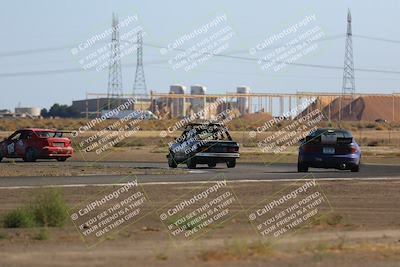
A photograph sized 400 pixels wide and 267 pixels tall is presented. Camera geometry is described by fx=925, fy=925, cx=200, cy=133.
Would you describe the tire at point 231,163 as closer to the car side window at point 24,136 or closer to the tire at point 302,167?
the tire at point 302,167

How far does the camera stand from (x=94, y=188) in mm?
22891

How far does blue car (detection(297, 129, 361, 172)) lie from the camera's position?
31094 millimetres

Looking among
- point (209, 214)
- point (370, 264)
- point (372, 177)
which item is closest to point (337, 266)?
point (370, 264)

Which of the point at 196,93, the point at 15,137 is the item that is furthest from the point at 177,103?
the point at 15,137

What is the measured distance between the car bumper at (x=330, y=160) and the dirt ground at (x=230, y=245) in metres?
12.1

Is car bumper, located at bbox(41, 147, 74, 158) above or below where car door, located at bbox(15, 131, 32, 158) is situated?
below

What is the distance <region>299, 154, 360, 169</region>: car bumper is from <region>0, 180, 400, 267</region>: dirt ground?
39.6ft

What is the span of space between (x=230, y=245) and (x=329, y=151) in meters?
18.7

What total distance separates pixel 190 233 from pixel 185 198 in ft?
19.5

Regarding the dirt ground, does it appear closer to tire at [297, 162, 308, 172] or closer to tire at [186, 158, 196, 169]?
tire at [297, 162, 308, 172]

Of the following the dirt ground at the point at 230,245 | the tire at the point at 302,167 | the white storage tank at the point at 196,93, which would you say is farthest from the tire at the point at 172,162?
the white storage tank at the point at 196,93

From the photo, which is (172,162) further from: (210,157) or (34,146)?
(34,146)

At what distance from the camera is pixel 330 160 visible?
31094 millimetres

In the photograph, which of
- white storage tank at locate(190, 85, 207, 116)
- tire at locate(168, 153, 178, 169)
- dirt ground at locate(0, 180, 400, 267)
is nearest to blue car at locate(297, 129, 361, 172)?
tire at locate(168, 153, 178, 169)
